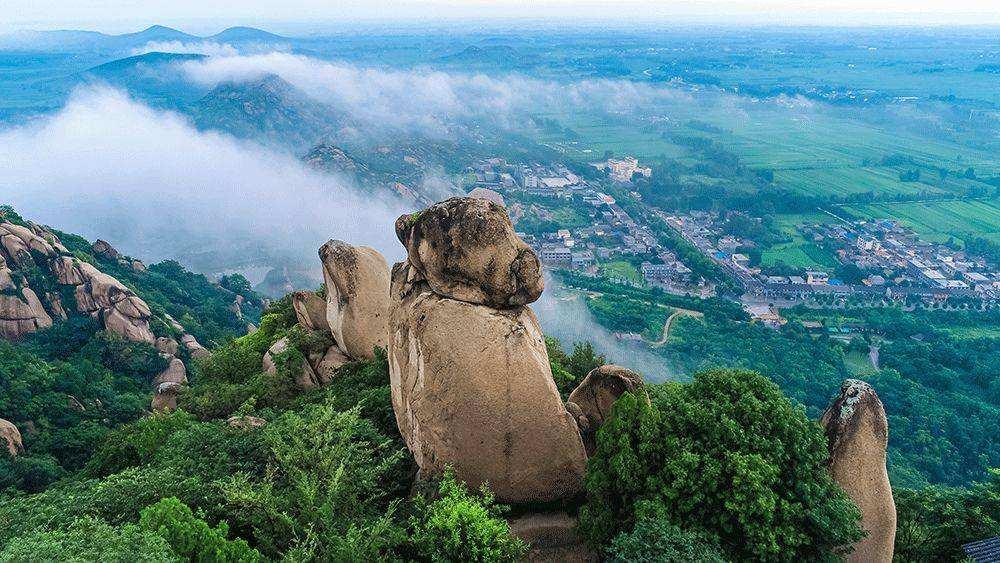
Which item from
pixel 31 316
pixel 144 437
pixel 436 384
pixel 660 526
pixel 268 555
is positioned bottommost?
pixel 31 316

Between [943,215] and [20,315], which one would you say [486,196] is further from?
[943,215]

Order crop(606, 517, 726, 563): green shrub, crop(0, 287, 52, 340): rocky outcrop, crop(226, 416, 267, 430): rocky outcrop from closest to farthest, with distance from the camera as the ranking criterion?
1. crop(606, 517, 726, 563): green shrub
2. crop(226, 416, 267, 430): rocky outcrop
3. crop(0, 287, 52, 340): rocky outcrop

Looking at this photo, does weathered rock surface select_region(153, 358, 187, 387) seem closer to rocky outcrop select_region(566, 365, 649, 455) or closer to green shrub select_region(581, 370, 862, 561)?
rocky outcrop select_region(566, 365, 649, 455)

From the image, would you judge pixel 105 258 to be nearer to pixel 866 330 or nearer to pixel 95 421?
pixel 95 421

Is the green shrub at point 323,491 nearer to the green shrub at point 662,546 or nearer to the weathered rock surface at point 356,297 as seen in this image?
the green shrub at point 662,546

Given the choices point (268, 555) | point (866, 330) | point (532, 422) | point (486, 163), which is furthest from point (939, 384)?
point (486, 163)

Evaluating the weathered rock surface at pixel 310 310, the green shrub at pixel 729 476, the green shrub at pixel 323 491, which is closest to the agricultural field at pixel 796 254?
the weathered rock surface at pixel 310 310

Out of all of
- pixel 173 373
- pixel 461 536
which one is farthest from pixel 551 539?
pixel 173 373

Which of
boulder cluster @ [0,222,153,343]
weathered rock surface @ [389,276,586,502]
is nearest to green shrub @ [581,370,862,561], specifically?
weathered rock surface @ [389,276,586,502]
